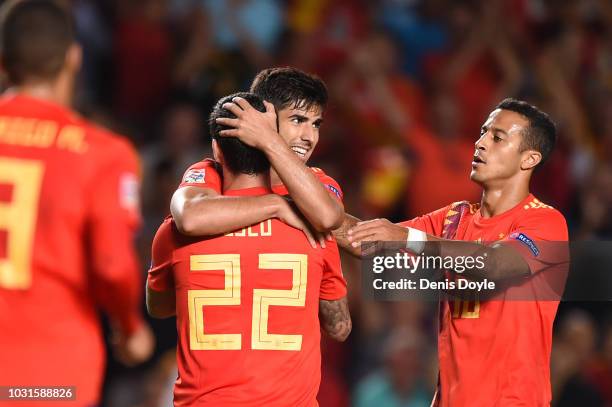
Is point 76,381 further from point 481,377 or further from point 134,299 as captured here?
point 481,377

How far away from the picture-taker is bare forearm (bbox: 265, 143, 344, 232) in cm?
455

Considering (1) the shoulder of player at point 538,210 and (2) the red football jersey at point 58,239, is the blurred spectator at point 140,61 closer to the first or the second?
(1) the shoulder of player at point 538,210

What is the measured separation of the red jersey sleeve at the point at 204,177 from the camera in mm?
4855

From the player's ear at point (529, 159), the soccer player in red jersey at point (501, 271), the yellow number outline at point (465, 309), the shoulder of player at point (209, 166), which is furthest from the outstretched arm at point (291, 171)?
the player's ear at point (529, 159)

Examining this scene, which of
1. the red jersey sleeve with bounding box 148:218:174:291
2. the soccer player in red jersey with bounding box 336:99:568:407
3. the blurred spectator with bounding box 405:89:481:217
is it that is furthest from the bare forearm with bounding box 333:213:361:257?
the blurred spectator with bounding box 405:89:481:217

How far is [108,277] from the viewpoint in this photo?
3900 mm

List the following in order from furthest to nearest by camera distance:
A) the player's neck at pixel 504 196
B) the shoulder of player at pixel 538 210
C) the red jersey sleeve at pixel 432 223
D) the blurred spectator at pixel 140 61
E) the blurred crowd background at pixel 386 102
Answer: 1. the blurred spectator at pixel 140 61
2. the blurred crowd background at pixel 386 102
3. the red jersey sleeve at pixel 432 223
4. the player's neck at pixel 504 196
5. the shoulder of player at pixel 538 210

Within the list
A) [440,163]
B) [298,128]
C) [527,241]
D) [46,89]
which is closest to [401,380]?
[440,163]

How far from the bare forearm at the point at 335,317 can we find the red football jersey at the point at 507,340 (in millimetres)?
535

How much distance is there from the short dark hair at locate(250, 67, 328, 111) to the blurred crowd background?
3.43 metres

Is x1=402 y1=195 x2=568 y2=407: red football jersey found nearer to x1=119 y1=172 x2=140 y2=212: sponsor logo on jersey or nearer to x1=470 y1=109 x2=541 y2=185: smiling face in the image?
x1=470 y1=109 x2=541 y2=185: smiling face

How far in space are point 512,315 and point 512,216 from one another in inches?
20.5

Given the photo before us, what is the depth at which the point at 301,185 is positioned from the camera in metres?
4.55

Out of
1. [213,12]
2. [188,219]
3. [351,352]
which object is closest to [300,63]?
[213,12]
